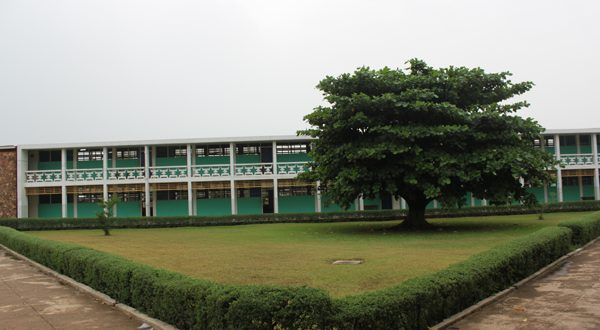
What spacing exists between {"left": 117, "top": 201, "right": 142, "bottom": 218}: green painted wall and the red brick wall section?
6447 mm

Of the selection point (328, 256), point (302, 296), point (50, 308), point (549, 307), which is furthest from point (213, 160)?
point (302, 296)

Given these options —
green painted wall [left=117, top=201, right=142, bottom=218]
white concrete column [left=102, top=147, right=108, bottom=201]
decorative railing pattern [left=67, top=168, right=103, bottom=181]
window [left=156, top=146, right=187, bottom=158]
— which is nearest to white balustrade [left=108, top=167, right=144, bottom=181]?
white concrete column [left=102, top=147, right=108, bottom=201]

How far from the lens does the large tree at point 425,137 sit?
63.0ft

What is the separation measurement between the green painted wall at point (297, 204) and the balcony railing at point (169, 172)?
311 cm

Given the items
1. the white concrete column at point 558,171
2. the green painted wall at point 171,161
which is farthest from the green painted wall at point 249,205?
the white concrete column at point 558,171

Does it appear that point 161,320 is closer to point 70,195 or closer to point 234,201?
point 234,201

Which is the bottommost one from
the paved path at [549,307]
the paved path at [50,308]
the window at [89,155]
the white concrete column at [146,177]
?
the paved path at [50,308]

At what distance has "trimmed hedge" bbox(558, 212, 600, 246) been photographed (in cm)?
1451

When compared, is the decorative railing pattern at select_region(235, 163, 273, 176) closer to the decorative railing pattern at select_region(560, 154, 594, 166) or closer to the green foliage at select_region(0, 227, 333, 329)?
the decorative railing pattern at select_region(560, 154, 594, 166)

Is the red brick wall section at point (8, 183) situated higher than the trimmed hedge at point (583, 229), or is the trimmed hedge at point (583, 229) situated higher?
the red brick wall section at point (8, 183)

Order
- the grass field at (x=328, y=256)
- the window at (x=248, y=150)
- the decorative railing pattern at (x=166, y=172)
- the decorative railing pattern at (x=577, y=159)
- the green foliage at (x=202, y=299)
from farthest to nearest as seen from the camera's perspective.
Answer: the window at (x=248, y=150)
the decorative railing pattern at (x=577, y=159)
the decorative railing pattern at (x=166, y=172)
the grass field at (x=328, y=256)
the green foliage at (x=202, y=299)

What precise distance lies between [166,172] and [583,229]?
2636cm

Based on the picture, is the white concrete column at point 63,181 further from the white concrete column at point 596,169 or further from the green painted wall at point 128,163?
the white concrete column at point 596,169

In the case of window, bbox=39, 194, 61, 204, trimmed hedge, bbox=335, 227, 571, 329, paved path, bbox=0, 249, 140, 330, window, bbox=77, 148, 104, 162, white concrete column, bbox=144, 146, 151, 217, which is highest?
window, bbox=77, 148, 104, 162
